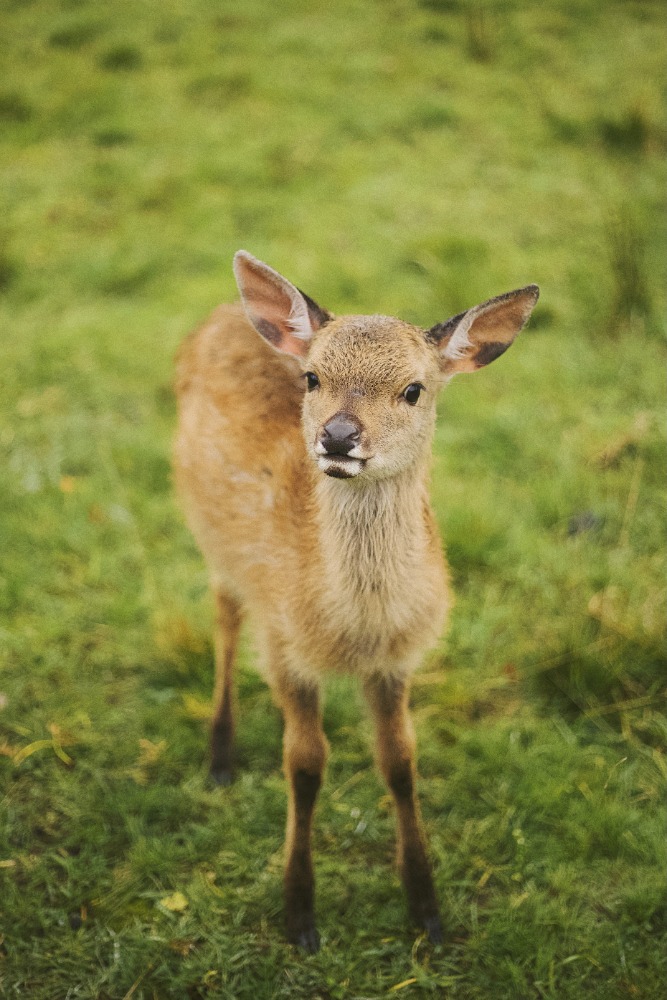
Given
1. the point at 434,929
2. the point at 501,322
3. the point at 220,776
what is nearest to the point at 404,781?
the point at 434,929

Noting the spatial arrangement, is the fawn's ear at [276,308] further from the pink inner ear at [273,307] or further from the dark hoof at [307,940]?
the dark hoof at [307,940]

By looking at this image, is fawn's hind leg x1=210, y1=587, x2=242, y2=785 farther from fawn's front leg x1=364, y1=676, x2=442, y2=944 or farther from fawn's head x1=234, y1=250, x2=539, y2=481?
fawn's head x1=234, y1=250, x2=539, y2=481

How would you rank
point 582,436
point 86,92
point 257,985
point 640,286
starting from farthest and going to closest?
1. point 86,92
2. point 640,286
3. point 582,436
4. point 257,985

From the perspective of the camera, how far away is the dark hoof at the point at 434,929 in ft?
9.64

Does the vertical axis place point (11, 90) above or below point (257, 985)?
above

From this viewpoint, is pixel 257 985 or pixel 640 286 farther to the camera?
pixel 640 286

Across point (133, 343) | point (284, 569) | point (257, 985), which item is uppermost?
point (284, 569)

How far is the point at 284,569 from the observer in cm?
303

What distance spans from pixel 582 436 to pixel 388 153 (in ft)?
12.4

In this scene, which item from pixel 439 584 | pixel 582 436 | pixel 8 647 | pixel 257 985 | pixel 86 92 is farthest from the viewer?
pixel 86 92

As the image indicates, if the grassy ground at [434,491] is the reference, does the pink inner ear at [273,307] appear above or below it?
above

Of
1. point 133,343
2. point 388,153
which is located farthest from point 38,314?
point 388,153

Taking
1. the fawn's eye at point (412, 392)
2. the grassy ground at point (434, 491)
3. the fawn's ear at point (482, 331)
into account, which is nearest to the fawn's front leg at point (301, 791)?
the grassy ground at point (434, 491)

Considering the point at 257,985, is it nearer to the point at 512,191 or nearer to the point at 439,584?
the point at 439,584
